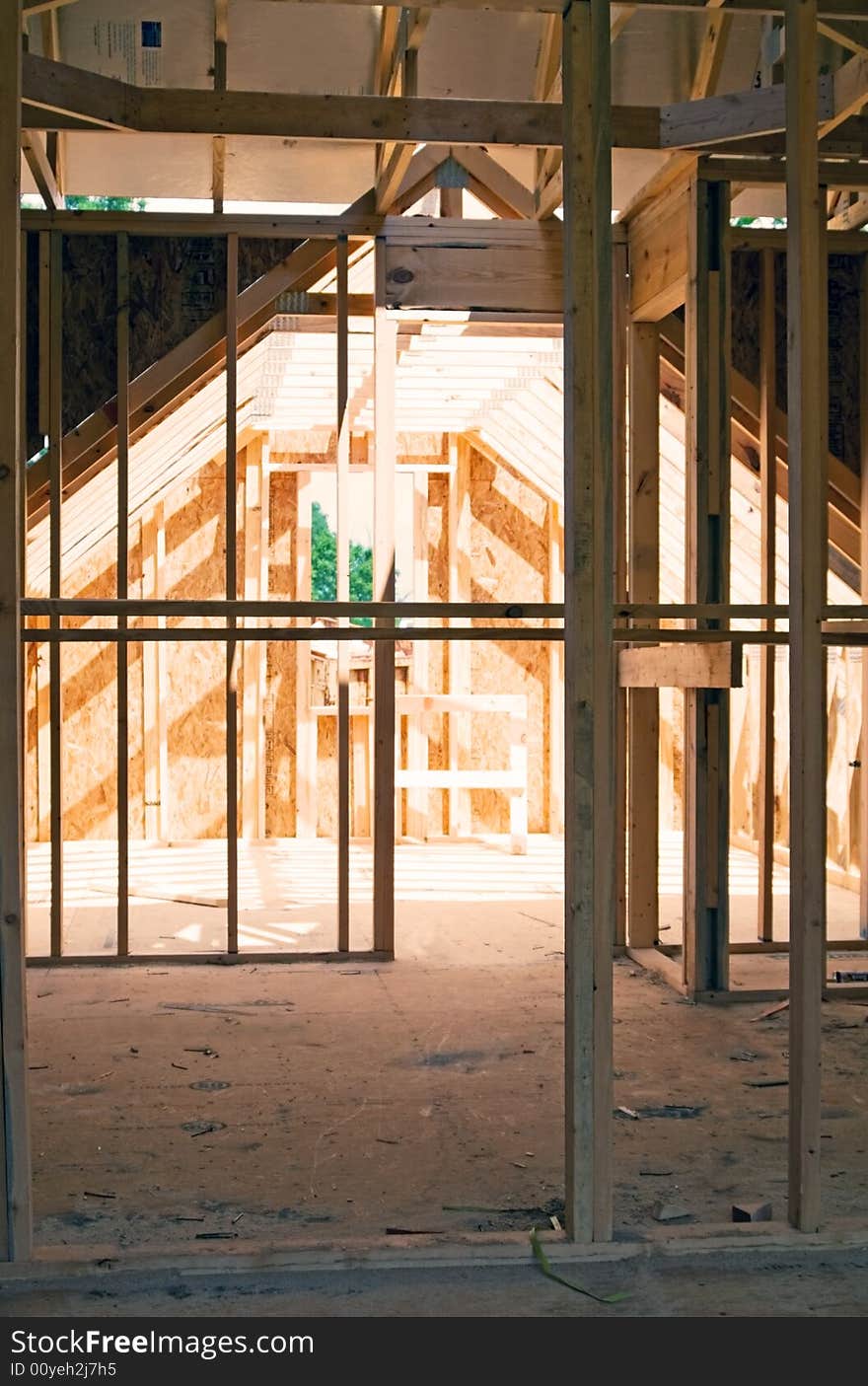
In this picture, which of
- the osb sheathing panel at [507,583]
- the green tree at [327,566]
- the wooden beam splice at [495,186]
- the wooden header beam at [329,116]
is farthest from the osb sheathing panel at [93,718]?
the green tree at [327,566]

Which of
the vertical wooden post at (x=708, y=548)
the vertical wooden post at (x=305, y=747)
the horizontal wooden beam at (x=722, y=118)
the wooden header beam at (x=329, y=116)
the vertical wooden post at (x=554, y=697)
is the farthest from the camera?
the vertical wooden post at (x=554, y=697)

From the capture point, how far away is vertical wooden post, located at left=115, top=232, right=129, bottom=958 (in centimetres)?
654

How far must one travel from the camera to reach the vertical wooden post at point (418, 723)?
11172mm

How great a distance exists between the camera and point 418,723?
440 inches

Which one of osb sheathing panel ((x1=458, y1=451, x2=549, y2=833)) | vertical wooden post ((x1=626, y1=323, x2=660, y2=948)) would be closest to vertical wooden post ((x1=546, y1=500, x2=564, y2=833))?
osb sheathing panel ((x1=458, y1=451, x2=549, y2=833))

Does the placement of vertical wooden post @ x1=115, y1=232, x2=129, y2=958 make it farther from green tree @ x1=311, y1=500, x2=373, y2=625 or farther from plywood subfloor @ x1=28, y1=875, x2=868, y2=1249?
green tree @ x1=311, y1=500, x2=373, y2=625

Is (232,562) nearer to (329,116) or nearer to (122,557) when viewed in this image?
(122,557)

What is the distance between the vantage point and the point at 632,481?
6.91 meters

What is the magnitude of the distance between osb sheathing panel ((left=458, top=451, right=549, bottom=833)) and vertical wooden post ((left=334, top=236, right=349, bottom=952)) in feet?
14.8

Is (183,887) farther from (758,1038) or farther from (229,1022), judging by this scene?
(758,1038)

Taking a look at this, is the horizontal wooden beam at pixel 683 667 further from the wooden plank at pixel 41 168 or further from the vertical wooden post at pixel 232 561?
the wooden plank at pixel 41 168

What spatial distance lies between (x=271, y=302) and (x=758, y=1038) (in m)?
4.31

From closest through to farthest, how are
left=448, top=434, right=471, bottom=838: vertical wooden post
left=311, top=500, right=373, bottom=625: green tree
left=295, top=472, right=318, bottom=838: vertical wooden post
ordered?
left=295, top=472, right=318, bottom=838: vertical wooden post < left=448, top=434, right=471, bottom=838: vertical wooden post < left=311, top=500, right=373, bottom=625: green tree

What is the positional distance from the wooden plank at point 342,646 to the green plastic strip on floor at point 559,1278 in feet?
11.4
